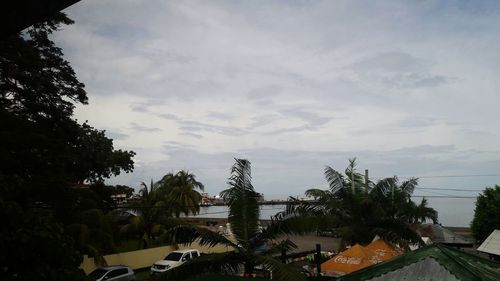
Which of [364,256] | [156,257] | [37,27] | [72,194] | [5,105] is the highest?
[37,27]

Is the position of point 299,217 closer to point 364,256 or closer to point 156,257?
point 364,256

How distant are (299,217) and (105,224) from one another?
582 inches

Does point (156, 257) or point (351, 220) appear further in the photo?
point (156, 257)

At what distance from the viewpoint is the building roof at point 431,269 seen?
6070 millimetres

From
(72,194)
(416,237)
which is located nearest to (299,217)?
(416,237)

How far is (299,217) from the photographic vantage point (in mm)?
11109

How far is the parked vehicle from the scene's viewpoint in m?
19.3

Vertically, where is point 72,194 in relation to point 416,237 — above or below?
above

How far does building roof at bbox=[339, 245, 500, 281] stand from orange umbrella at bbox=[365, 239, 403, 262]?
28.3 ft

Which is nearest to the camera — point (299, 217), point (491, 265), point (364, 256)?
point (491, 265)

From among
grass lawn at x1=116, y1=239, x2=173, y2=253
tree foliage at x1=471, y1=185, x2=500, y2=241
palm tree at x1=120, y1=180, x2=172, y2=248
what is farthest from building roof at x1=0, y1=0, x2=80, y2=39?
tree foliage at x1=471, y1=185, x2=500, y2=241

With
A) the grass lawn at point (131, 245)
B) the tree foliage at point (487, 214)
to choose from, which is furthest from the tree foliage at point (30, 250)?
the tree foliage at point (487, 214)

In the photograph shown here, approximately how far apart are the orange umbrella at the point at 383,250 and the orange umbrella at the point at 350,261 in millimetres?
258

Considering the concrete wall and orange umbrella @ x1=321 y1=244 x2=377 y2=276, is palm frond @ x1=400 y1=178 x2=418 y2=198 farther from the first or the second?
the concrete wall
